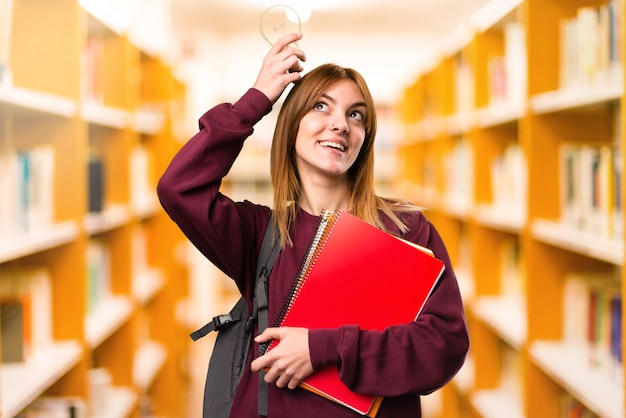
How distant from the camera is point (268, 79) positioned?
52.3 inches

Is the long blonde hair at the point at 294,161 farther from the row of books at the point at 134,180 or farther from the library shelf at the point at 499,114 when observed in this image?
the row of books at the point at 134,180

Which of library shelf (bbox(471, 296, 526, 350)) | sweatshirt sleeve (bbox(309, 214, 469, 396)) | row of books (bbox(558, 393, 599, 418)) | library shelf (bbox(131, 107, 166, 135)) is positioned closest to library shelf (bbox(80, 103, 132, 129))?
library shelf (bbox(131, 107, 166, 135))

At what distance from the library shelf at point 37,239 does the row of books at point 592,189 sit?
1.63 metres

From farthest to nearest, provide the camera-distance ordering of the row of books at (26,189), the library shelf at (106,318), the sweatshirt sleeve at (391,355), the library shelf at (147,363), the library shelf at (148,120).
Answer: the library shelf at (148,120) < the library shelf at (147,363) < the library shelf at (106,318) < the row of books at (26,189) < the sweatshirt sleeve at (391,355)

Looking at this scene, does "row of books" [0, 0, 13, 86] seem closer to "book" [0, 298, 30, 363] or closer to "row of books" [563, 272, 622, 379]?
"book" [0, 298, 30, 363]

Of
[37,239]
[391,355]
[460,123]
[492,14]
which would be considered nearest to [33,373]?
[37,239]

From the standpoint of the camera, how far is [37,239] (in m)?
1.96

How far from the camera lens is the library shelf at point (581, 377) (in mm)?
1833

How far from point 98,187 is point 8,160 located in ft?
2.47

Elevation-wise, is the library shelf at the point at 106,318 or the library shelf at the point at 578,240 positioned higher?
the library shelf at the point at 578,240

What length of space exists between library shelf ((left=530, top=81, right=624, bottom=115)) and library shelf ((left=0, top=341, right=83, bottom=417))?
5.63ft

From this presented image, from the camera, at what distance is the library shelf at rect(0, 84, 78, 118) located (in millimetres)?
1772

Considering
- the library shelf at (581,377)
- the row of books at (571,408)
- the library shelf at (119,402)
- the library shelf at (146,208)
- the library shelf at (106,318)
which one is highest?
the library shelf at (146,208)

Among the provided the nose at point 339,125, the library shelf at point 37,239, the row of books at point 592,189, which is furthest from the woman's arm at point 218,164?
the row of books at point 592,189
